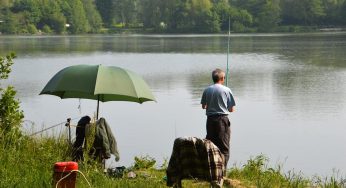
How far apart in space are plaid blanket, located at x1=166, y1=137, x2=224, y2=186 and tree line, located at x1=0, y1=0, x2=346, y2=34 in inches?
3642

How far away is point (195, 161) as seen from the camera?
6367 millimetres

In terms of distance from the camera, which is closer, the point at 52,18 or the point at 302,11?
the point at 302,11

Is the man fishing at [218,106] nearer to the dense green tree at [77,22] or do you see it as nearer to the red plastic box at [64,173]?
the red plastic box at [64,173]

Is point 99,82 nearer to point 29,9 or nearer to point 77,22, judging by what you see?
point 29,9

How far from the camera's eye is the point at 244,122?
50.6ft

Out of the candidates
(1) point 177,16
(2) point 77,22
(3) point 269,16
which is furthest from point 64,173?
(2) point 77,22

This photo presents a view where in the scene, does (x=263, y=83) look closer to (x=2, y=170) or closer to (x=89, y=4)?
(x=2, y=170)

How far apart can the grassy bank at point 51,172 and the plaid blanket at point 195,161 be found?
347 millimetres

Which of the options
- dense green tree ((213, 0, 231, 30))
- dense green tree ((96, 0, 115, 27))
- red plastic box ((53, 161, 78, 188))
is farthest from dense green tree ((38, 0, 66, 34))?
red plastic box ((53, 161, 78, 188))

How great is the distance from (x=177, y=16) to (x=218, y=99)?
10744 cm

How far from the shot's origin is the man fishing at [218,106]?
23.4 ft

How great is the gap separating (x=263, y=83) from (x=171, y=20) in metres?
91.2

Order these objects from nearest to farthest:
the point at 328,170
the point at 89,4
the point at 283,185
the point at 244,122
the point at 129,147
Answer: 1. the point at 283,185
2. the point at 328,170
3. the point at 129,147
4. the point at 244,122
5. the point at 89,4

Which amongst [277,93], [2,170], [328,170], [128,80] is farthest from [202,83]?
[2,170]
